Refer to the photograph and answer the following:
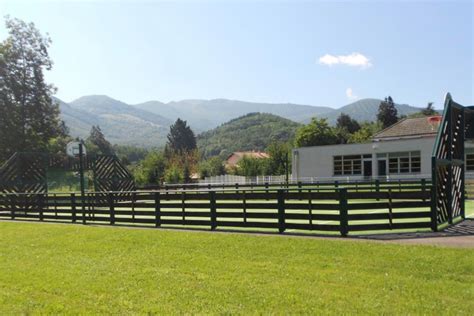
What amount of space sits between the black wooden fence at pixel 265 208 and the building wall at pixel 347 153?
25.7 meters

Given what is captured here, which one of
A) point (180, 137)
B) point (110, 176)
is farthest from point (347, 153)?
point (180, 137)

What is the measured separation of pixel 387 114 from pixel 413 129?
A: 5629cm

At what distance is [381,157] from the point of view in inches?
1587

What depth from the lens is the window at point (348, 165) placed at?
137 feet

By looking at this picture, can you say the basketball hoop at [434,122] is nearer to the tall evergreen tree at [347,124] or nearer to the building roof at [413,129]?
the building roof at [413,129]

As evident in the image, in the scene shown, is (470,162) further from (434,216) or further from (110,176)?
(434,216)

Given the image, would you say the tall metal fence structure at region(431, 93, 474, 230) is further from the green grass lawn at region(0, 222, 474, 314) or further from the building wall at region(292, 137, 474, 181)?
the building wall at region(292, 137, 474, 181)

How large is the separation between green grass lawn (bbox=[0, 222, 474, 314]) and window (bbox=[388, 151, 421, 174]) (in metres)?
31.6

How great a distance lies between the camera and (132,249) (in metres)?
9.80

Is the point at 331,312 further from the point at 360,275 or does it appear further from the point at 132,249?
the point at 132,249

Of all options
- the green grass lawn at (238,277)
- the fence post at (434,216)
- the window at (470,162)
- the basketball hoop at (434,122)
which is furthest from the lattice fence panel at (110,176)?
the basketball hoop at (434,122)

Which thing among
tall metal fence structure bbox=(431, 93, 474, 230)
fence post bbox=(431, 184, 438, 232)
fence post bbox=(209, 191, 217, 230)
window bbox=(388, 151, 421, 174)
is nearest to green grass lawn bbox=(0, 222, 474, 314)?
fence post bbox=(209, 191, 217, 230)

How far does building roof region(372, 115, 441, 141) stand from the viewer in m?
44.2

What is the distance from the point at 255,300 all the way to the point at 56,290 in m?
3.07
